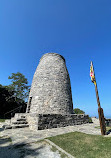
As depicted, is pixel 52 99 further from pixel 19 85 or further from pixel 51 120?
pixel 19 85

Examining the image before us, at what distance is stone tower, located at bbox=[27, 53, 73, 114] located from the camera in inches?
328

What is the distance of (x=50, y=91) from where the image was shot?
8.98 metres

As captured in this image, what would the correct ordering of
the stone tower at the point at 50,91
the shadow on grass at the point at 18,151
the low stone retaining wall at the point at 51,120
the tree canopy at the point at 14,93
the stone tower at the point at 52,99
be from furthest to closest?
the tree canopy at the point at 14,93
the stone tower at the point at 50,91
the stone tower at the point at 52,99
the low stone retaining wall at the point at 51,120
the shadow on grass at the point at 18,151

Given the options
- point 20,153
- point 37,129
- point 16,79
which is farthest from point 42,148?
point 16,79

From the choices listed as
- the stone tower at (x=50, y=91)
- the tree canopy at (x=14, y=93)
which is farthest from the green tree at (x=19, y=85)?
the stone tower at (x=50, y=91)

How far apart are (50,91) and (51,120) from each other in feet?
10.6

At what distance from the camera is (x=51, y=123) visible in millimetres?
6250

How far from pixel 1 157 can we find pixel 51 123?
4.24m

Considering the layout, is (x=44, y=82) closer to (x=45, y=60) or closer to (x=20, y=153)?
(x=45, y=60)

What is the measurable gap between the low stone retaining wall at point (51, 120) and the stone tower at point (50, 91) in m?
1.11

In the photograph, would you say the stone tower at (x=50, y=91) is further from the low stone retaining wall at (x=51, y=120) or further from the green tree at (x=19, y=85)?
the green tree at (x=19, y=85)

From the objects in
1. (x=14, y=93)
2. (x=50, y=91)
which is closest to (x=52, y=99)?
(x=50, y=91)

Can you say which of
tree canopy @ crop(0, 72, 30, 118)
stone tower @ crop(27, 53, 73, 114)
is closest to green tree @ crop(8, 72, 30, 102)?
tree canopy @ crop(0, 72, 30, 118)

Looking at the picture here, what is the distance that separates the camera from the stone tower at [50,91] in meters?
8.34
